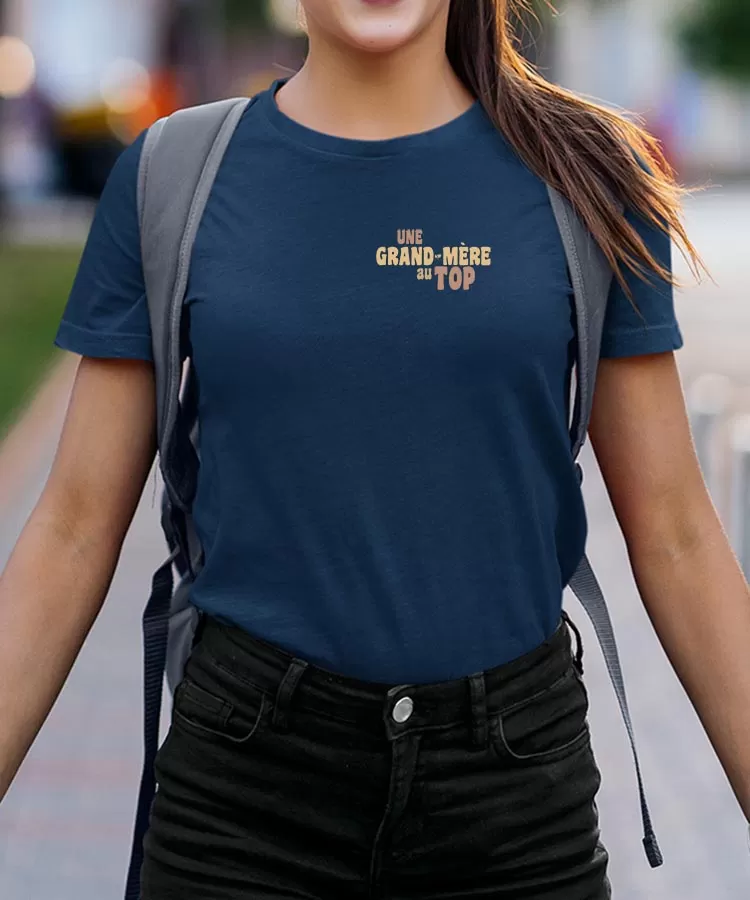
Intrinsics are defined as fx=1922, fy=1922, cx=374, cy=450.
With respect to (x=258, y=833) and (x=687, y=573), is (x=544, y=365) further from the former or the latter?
(x=258, y=833)

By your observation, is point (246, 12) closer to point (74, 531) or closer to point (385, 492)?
point (74, 531)

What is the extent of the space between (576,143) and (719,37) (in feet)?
184

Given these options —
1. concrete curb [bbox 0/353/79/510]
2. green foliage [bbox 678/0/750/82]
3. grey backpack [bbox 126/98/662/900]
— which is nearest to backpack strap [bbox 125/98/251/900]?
grey backpack [bbox 126/98/662/900]

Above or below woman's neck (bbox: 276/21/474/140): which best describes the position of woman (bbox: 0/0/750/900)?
below

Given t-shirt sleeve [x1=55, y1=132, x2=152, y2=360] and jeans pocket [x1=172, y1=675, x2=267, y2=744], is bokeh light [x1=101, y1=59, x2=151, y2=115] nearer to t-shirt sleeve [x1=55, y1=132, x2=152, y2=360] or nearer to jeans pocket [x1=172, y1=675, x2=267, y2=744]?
t-shirt sleeve [x1=55, y1=132, x2=152, y2=360]

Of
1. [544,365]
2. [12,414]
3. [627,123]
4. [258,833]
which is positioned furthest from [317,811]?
[12,414]

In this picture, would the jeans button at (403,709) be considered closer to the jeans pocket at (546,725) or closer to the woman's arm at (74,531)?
the jeans pocket at (546,725)

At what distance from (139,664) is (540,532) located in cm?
509

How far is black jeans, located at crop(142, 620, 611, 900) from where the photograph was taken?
2.11 metres

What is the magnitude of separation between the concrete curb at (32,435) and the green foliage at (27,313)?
111 millimetres

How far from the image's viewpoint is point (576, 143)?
88.4 inches


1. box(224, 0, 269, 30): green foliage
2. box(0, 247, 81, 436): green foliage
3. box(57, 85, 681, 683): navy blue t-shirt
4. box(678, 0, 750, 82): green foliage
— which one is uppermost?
box(224, 0, 269, 30): green foliage

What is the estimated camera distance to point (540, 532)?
2.18 m

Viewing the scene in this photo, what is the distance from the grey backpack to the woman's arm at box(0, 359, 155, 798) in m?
0.05
